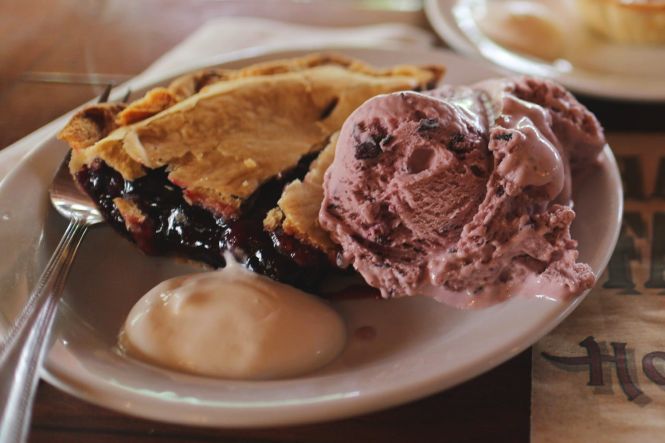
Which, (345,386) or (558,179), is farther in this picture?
(558,179)

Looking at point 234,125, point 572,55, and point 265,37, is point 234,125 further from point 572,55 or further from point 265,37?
point 572,55

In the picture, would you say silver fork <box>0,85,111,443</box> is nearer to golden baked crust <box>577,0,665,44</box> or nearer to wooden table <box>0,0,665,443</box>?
wooden table <box>0,0,665,443</box>

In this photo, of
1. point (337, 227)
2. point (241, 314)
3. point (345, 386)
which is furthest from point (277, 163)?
point (345, 386)

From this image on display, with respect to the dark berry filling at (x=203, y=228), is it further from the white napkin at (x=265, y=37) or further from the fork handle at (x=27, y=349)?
the white napkin at (x=265, y=37)

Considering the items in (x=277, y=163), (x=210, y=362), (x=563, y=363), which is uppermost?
(x=277, y=163)

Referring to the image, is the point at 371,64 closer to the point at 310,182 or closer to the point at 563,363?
the point at 310,182

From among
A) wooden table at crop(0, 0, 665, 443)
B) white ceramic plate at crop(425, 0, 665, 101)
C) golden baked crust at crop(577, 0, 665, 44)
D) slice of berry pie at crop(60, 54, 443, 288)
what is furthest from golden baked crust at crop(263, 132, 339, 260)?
golden baked crust at crop(577, 0, 665, 44)

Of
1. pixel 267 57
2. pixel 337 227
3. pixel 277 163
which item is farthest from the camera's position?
pixel 267 57
